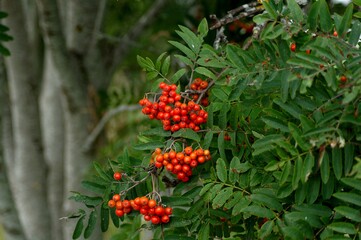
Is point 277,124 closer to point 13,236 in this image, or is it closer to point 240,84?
point 240,84

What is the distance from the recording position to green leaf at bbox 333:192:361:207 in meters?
0.99

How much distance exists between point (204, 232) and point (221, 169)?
15 centimetres

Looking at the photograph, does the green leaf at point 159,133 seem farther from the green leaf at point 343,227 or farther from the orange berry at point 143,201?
the green leaf at point 343,227

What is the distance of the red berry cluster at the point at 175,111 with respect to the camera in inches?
48.7

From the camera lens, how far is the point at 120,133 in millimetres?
3012

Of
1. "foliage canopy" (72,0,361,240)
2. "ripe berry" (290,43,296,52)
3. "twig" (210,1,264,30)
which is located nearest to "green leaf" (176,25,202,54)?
"foliage canopy" (72,0,361,240)

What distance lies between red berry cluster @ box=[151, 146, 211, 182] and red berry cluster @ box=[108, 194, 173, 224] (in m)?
0.08

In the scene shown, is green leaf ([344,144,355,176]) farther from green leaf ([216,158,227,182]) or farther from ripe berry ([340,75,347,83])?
green leaf ([216,158,227,182])

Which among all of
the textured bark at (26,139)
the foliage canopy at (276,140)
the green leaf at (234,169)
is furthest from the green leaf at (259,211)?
the textured bark at (26,139)

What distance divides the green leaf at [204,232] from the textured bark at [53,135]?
2699 millimetres

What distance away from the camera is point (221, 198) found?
4.01 feet

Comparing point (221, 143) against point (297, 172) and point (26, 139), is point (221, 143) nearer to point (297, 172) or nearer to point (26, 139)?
point (297, 172)

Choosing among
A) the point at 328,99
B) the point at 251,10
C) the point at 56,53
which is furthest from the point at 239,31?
the point at 328,99

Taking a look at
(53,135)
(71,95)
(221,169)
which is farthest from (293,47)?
(53,135)
